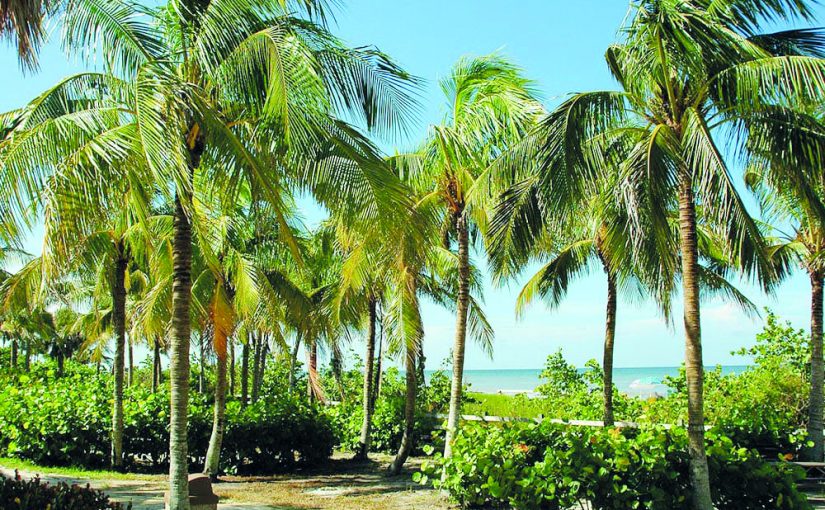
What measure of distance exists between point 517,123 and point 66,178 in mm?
6372

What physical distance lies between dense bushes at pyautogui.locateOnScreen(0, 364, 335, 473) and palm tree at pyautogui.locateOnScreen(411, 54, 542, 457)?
5.06 m

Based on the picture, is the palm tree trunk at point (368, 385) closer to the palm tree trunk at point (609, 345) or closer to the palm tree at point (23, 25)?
the palm tree trunk at point (609, 345)

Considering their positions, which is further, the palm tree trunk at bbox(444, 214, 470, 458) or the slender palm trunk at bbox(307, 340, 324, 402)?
the slender palm trunk at bbox(307, 340, 324, 402)

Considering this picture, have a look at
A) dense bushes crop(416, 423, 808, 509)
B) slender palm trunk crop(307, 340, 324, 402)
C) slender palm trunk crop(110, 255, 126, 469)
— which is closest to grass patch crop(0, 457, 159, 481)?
slender palm trunk crop(110, 255, 126, 469)

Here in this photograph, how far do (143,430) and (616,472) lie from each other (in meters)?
10.0

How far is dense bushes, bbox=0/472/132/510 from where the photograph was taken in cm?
573

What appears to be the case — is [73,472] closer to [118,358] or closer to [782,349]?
[118,358]

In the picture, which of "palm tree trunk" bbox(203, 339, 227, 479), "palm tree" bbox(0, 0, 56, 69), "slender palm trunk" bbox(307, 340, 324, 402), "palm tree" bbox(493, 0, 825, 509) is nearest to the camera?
"palm tree" bbox(0, 0, 56, 69)

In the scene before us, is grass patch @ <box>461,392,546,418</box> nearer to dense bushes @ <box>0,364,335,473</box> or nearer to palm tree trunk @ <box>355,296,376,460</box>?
palm tree trunk @ <box>355,296,376,460</box>

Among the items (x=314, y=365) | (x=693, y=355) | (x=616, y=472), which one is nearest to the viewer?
(x=693, y=355)

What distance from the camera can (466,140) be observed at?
1162 centimetres

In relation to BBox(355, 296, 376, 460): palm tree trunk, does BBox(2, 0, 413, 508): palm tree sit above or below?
above

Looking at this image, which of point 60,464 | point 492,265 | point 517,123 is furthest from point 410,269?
point 60,464

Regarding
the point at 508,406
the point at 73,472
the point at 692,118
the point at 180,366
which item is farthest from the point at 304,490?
the point at 692,118
